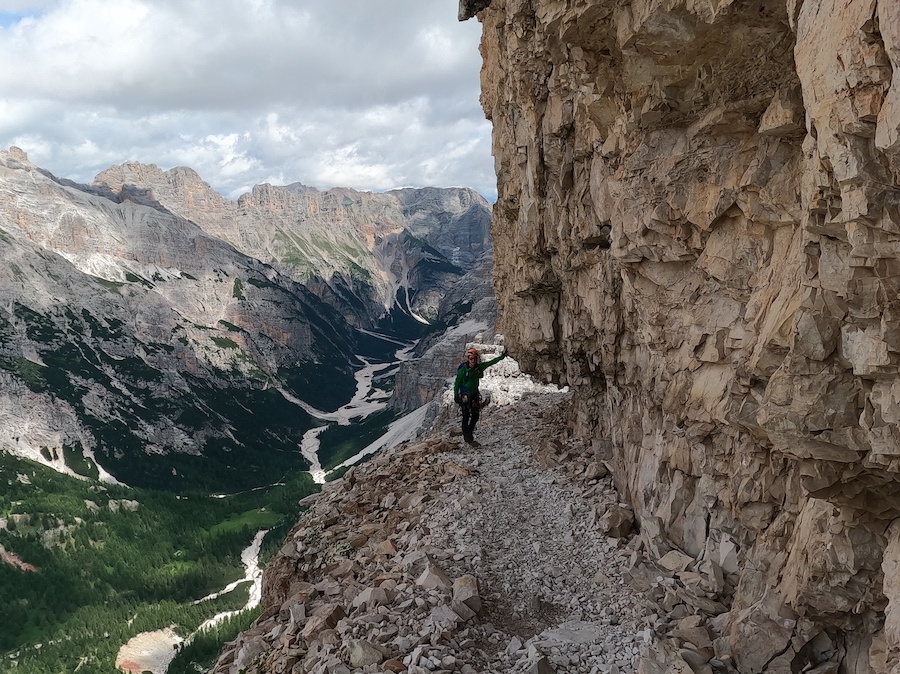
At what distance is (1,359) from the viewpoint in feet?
528

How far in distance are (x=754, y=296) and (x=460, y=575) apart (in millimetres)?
10427

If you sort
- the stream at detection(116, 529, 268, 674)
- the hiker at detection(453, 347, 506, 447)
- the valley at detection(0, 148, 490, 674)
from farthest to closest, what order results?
the valley at detection(0, 148, 490, 674) → the stream at detection(116, 529, 268, 674) → the hiker at detection(453, 347, 506, 447)

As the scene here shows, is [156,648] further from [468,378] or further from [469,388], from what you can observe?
[468,378]

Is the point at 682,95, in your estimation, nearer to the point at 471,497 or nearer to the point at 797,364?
the point at 797,364

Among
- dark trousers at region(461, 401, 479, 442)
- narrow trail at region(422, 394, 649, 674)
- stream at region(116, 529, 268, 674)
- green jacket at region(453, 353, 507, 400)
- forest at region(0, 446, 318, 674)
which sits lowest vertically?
stream at region(116, 529, 268, 674)

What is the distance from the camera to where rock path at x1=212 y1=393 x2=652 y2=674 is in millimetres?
12172

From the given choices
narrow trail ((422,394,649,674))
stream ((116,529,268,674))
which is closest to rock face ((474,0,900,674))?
narrow trail ((422,394,649,674))

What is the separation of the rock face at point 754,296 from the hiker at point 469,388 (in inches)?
284

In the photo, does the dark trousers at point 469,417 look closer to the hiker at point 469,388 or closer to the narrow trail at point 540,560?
the hiker at point 469,388

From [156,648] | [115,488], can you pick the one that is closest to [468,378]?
[156,648]

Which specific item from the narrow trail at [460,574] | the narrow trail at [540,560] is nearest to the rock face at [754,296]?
the narrow trail at [540,560]

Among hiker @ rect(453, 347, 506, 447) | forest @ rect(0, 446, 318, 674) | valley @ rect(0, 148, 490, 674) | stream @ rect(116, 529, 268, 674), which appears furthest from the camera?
valley @ rect(0, 148, 490, 674)

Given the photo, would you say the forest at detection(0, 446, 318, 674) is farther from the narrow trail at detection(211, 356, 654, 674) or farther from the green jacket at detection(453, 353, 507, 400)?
the green jacket at detection(453, 353, 507, 400)

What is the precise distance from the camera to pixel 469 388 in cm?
2605
